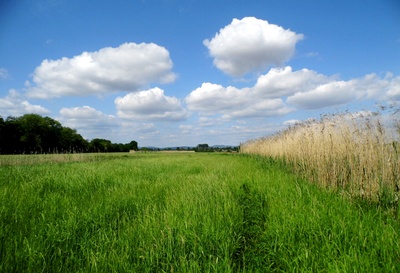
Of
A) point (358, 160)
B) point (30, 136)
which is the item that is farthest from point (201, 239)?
point (30, 136)

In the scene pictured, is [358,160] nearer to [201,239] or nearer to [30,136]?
[201,239]

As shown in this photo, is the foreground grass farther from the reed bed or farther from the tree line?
the tree line

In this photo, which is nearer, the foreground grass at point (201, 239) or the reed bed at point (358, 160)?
the foreground grass at point (201, 239)

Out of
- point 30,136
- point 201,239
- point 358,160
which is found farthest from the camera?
point 30,136

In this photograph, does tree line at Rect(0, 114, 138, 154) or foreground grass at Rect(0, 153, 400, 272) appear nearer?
foreground grass at Rect(0, 153, 400, 272)

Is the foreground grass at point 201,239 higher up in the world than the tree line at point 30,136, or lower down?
lower down

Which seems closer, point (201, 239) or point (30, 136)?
point (201, 239)

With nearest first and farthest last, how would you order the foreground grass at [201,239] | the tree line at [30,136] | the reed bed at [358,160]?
the foreground grass at [201,239] < the reed bed at [358,160] < the tree line at [30,136]

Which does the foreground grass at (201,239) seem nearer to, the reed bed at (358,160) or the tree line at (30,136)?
the reed bed at (358,160)

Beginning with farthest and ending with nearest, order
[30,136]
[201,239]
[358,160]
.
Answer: [30,136] < [358,160] < [201,239]

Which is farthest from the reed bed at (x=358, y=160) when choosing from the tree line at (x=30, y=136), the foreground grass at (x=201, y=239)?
the tree line at (x=30, y=136)

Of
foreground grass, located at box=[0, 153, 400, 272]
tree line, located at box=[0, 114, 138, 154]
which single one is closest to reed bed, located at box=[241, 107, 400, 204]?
foreground grass, located at box=[0, 153, 400, 272]

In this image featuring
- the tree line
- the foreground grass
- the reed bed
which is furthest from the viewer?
the tree line

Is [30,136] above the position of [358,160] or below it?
above
